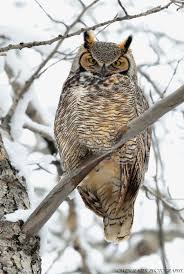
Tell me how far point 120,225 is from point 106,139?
→ 1.48 ft

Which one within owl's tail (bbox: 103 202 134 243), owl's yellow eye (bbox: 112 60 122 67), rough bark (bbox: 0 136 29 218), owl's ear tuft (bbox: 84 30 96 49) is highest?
owl's ear tuft (bbox: 84 30 96 49)

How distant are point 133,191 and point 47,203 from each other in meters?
0.93

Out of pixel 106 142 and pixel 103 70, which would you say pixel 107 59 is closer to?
pixel 103 70

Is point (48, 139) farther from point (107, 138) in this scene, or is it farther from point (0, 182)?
point (0, 182)

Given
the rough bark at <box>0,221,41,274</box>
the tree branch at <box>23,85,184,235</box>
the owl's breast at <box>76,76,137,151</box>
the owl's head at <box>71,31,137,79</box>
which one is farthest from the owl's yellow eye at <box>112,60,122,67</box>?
the rough bark at <box>0,221,41,274</box>

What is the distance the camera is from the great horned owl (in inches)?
111

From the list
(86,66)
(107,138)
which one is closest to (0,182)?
(107,138)

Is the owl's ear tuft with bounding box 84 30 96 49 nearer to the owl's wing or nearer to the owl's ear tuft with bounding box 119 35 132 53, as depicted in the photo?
the owl's ear tuft with bounding box 119 35 132 53

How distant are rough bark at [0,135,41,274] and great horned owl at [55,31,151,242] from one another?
464 mm

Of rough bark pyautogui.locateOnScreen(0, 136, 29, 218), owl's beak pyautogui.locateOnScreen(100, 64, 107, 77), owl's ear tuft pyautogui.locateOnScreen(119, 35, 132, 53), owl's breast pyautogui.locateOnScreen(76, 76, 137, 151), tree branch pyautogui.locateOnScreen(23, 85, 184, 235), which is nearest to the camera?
tree branch pyautogui.locateOnScreen(23, 85, 184, 235)

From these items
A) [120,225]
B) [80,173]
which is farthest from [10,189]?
[120,225]

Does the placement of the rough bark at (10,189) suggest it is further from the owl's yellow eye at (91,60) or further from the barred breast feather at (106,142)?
the owl's yellow eye at (91,60)

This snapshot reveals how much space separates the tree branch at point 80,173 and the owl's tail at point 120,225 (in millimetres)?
830

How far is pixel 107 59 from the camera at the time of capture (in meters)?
3.13
